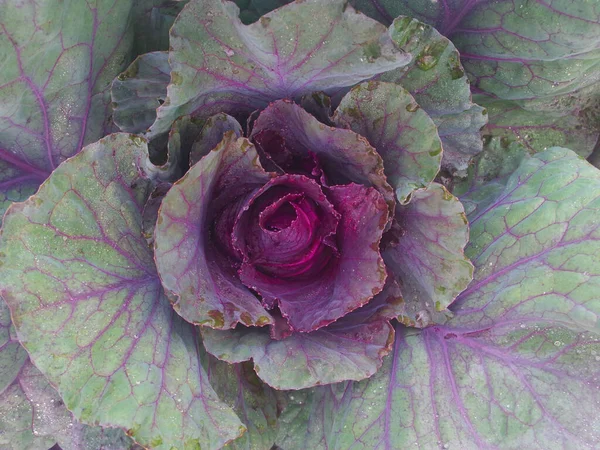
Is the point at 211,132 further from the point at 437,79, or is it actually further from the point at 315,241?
the point at 437,79

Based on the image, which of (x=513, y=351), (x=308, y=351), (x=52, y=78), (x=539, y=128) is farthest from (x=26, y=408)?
(x=539, y=128)

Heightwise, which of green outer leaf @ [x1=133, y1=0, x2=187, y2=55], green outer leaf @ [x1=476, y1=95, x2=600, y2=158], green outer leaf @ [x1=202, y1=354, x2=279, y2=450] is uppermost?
green outer leaf @ [x1=133, y1=0, x2=187, y2=55]

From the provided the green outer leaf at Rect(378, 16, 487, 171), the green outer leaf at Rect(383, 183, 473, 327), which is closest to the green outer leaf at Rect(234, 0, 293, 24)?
the green outer leaf at Rect(378, 16, 487, 171)

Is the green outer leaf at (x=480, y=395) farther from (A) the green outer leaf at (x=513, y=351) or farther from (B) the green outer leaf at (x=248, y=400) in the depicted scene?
(B) the green outer leaf at (x=248, y=400)

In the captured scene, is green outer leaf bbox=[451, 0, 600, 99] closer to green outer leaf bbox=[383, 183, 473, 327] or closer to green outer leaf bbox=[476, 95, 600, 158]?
green outer leaf bbox=[476, 95, 600, 158]

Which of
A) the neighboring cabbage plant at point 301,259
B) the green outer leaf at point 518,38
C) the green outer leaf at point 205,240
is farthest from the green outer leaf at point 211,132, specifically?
the green outer leaf at point 518,38

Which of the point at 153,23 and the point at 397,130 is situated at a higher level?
the point at 153,23

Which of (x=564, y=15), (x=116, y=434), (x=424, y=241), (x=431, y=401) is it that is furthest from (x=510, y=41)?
(x=116, y=434)
